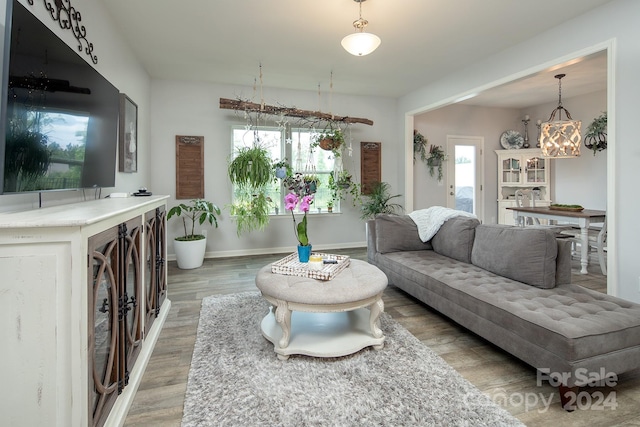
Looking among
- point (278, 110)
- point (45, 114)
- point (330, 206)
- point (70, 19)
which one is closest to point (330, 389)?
point (45, 114)

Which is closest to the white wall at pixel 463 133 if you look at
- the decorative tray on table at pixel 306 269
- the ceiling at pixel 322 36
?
the ceiling at pixel 322 36

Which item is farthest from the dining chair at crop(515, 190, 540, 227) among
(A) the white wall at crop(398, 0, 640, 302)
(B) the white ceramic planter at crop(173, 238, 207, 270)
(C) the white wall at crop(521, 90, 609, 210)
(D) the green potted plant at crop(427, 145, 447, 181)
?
(B) the white ceramic planter at crop(173, 238, 207, 270)

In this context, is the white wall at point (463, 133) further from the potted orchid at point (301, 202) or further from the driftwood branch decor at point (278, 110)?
the potted orchid at point (301, 202)

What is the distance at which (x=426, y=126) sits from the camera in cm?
607

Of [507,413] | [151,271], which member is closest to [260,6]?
[151,271]

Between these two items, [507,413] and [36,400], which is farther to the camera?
[507,413]

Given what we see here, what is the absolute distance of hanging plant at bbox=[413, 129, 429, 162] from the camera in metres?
5.91

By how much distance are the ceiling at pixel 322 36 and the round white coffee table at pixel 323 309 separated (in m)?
2.41

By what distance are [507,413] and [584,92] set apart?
634 cm

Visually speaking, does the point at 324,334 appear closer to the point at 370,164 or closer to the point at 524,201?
the point at 370,164

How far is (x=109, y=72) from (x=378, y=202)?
4.12m

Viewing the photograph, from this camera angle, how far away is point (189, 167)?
4.82 metres

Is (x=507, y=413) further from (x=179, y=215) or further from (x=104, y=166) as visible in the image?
(x=179, y=215)

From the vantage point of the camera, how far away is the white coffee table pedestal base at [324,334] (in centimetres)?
202
